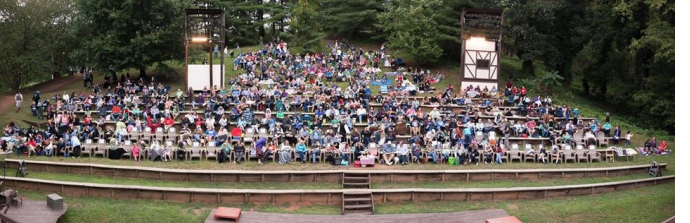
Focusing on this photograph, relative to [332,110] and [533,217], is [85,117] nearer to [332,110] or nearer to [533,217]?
[332,110]

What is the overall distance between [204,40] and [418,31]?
45.6 ft

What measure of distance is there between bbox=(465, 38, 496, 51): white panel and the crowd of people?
9.36ft

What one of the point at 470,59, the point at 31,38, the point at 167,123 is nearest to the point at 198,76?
the point at 167,123

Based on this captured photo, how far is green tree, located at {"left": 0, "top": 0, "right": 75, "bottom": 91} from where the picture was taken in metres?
35.0

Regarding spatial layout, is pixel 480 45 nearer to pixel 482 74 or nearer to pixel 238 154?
pixel 482 74

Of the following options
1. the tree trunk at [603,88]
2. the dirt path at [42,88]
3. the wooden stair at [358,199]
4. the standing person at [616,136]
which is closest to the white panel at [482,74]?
the standing person at [616,136]

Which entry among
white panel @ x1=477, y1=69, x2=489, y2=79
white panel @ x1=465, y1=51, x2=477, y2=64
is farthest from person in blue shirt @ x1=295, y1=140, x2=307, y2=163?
white panel @ x1=477, y1=69, x2=489, y2=79

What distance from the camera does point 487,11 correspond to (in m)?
33.9

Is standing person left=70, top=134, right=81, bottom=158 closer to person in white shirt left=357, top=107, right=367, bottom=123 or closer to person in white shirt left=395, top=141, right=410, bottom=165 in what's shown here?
person in white shirt left=357, top=107, right=367, bottom=123

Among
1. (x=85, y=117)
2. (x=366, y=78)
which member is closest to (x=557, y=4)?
(x=366, y=78)

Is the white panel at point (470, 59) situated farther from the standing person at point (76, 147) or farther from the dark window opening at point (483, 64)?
the standing person at point (76, 147)

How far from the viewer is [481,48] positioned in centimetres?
3491

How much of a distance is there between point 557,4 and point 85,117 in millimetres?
27417

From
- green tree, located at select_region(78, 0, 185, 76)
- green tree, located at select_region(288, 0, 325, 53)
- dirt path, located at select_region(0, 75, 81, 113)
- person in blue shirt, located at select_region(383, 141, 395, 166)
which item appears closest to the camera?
person in blue shirt, located at select_region(383, 141, 395, 166)
